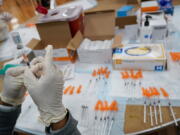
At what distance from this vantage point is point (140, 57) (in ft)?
3.07

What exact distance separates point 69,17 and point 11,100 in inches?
25.8

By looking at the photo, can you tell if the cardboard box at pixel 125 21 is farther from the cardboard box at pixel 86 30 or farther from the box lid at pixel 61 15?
the box lid at pixel 61 15

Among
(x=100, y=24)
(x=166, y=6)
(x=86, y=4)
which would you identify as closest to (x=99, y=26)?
(x=100, y=24)

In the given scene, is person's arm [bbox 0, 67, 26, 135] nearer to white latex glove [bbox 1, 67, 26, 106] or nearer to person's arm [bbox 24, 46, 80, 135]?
white latex glove [bbox 1, 67, 26, 106]

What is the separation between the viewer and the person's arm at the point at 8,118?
2.40 ft

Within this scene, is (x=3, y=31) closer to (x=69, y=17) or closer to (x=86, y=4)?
(x=69, y=17)

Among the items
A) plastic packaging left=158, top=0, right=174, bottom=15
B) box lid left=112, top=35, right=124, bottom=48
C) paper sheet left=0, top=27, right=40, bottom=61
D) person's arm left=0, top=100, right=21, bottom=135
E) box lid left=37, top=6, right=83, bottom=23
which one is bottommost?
paper sheet left=0, top=27, right=40, bottom=61

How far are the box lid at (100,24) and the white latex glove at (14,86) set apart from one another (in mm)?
615

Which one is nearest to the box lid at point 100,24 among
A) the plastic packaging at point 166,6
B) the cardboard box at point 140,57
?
the cardboard box at point 140,57

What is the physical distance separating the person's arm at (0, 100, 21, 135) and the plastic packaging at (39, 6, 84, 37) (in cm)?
64

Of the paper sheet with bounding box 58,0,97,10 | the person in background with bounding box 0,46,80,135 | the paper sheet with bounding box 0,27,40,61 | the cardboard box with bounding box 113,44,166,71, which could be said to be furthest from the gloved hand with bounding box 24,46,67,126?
the paper sheet with bounding box 58,0,97,10

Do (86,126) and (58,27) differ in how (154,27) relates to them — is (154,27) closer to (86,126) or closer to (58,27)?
(58,27)

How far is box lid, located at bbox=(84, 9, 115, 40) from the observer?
1.20 meters

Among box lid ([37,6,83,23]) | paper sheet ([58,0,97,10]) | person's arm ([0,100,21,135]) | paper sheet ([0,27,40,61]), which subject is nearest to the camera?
person's arm ([0,100,21,135])
